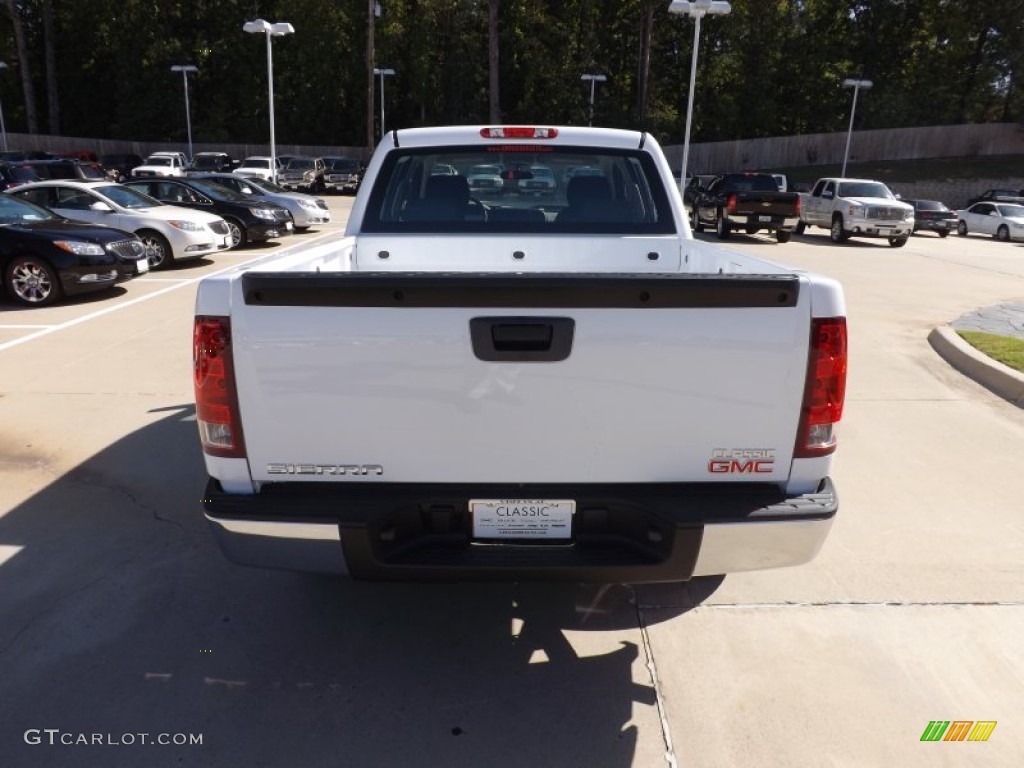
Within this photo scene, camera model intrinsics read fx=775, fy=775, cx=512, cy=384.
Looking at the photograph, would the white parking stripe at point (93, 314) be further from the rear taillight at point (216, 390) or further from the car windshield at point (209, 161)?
the car windshield at point (209, 161)

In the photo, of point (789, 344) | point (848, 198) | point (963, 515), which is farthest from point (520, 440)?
point (848, 198)

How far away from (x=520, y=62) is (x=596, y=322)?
188 feet

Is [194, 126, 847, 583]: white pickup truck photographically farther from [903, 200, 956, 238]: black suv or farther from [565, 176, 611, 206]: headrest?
[903, 200, 956, 238]: black suv

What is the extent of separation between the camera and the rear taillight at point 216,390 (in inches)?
97.3

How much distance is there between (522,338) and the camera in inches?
96.9

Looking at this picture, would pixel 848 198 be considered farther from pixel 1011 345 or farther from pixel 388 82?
pixel 388 82

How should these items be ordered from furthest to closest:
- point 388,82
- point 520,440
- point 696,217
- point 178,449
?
point 388,82
point 696,217
point 178,449
point 520,440

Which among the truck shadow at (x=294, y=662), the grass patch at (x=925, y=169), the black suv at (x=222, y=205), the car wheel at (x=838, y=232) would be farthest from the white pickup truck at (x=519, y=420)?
the grass patch at (x=925, y=169)

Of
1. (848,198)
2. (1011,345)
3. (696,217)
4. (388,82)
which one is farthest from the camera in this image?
(388,82)

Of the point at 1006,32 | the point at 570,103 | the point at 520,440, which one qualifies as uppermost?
the point at 1006,32

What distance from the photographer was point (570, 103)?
5212 cm

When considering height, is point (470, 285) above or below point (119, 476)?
above

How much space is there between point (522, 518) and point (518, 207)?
2.74 metres

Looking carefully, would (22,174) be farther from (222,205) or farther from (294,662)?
(294,662)
